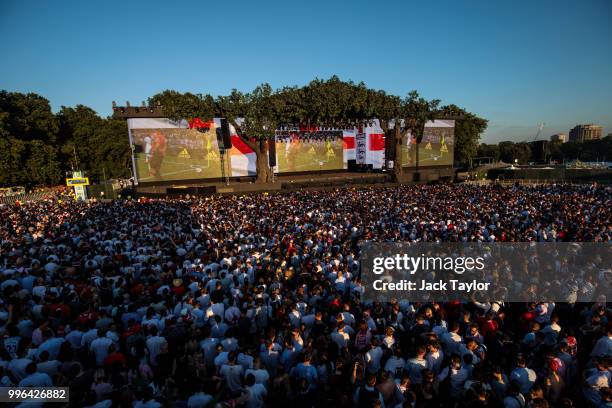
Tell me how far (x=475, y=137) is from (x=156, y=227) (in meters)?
57.4

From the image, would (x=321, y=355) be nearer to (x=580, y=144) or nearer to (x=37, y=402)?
(x=37, y=402)

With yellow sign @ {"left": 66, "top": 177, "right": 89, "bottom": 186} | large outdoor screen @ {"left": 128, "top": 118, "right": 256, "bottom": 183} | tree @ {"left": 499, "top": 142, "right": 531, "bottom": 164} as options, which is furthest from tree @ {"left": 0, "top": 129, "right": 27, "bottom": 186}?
tree @ {"left": 499, "top": 142, "right": 531, "bottom": 164}

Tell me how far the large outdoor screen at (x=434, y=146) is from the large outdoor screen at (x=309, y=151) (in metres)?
10.6

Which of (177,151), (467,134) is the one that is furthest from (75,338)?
(467,134)

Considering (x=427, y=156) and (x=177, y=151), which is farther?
(x=427, y=156)

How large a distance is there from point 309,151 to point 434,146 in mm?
20153

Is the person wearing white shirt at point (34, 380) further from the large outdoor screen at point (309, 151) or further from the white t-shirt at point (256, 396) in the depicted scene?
the large outdoor screen at point (309, 151)

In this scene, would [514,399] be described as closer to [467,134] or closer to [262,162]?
[262,162]

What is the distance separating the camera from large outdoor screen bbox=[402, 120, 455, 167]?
4581cm

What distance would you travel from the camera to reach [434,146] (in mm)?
47219

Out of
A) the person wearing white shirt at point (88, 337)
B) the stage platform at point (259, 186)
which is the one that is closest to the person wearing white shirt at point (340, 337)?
the person wearing white shirt at point (88, 337)

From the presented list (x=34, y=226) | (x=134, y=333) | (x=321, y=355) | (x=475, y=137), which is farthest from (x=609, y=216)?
(x=475, y=137)

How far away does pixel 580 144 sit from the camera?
300ft

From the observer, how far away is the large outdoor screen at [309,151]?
3934 centimetres
